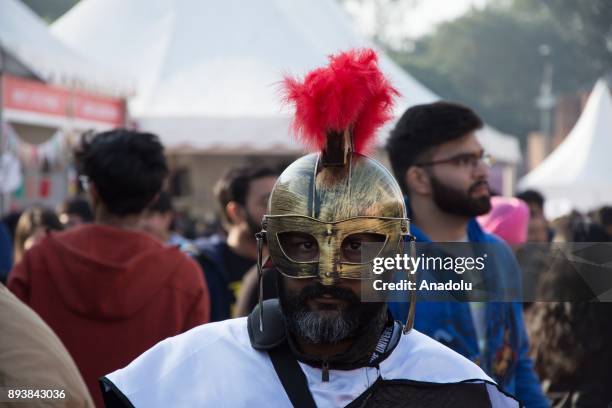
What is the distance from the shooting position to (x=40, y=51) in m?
6.28

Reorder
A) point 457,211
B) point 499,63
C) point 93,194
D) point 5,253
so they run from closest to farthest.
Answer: point 457,211, point 93,194, point 5,253, point 499,63

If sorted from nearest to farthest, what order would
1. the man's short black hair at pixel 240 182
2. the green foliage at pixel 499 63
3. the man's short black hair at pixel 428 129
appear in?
the man's short black hair at pixel 428 129 → the man's short black hair at pixel 240 182 → the green foliage at pixel 499 63

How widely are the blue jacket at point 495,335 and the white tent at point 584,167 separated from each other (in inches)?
433

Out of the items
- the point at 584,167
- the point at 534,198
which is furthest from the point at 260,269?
the point at 584,167

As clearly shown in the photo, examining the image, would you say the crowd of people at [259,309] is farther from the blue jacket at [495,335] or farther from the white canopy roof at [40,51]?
the white canopy roof at [40,51]

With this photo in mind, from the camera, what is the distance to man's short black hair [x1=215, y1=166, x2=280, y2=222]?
4.54 meters

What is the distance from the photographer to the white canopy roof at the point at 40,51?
5996 mm

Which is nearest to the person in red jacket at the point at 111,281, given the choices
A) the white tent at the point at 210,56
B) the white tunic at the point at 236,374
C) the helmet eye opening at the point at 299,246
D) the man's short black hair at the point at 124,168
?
the man's short black hair at the point at 124,168

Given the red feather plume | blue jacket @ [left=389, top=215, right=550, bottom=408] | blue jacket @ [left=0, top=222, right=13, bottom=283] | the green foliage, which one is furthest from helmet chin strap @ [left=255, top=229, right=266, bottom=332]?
the green foliage

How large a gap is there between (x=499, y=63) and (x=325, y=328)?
5479 cm

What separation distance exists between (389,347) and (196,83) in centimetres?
950

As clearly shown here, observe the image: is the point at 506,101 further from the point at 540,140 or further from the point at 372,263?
the point at 372,263

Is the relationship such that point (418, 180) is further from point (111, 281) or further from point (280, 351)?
point (280, 351)

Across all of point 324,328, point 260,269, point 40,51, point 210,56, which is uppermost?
point 210,56
